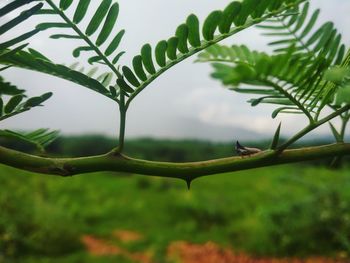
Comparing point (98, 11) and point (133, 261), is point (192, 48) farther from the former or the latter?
point (133, 261)

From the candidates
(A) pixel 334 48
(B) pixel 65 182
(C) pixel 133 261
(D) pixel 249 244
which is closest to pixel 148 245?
(C) pixel 133 261

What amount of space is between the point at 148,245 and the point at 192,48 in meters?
6.11

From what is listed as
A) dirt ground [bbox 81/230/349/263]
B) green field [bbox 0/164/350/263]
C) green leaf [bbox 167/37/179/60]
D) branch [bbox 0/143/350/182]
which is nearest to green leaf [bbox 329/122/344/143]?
branch [bbox 0/143/350/182]

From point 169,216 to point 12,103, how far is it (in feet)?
23.7

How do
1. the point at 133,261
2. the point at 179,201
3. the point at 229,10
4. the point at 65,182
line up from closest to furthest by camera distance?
the point at 229,10 < the point at 133,261 < the point at 179,201 < the point at 65,182

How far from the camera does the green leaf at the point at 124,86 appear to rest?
0.36 meters

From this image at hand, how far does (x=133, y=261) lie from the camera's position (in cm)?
548

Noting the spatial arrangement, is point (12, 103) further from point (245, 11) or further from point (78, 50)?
point (245, 11)

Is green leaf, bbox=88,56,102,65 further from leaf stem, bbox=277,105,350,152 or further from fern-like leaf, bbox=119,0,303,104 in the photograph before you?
leaf stem, bbox=277,105,350,152

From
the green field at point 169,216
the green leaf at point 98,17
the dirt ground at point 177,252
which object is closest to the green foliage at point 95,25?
the green leaf at point 98,17

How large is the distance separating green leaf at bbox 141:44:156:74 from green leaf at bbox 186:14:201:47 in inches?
1.1

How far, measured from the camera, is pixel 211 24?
1.11ft

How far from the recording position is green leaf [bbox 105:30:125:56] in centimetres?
39

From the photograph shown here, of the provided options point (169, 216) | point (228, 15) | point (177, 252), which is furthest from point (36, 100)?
point (169, 216)
